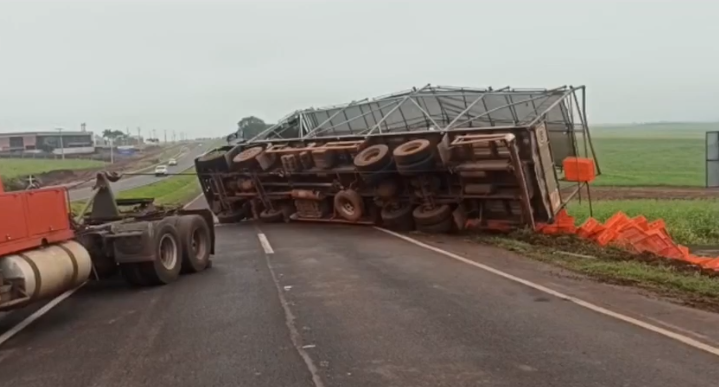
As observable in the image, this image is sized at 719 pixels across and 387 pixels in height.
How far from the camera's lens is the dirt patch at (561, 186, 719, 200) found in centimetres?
4050

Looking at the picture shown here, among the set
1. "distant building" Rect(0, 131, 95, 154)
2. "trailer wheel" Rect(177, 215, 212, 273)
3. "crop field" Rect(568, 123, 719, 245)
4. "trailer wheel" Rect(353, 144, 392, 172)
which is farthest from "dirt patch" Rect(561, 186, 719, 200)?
"distant building" Rect(0, 131, 95, 154)

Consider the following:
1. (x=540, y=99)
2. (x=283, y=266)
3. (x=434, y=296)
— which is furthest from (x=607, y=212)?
(x=434, y=296)

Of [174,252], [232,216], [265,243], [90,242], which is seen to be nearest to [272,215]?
[232,216]

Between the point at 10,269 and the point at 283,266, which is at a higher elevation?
the point at 10,269

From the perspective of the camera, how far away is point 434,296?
1016 cm

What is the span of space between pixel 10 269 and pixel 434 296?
5.02 m

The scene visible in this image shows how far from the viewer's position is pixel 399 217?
19812 millimetres

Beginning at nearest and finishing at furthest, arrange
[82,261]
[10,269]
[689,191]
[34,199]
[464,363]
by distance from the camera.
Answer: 1. [464,363]
2. [10,269]
3. [34,199]
4. [82,261]
5. [689,191]

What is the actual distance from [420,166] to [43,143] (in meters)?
101

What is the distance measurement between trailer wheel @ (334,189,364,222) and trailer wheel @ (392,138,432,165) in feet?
7.22

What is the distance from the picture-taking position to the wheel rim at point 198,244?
45.2 ft

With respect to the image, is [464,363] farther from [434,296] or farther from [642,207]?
[642,207]

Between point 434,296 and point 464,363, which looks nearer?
point 464,363

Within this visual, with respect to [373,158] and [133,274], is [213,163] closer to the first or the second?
[373,158]
